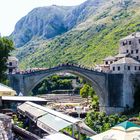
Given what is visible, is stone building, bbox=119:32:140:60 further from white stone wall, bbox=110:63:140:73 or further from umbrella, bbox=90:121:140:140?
Answer: umbrella, bbox=90:121:140:140

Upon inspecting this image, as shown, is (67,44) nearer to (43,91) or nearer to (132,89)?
(43,91)

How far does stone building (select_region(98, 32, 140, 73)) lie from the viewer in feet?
216

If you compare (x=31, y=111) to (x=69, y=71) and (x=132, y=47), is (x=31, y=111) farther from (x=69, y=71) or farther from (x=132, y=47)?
(x=132, y=47)

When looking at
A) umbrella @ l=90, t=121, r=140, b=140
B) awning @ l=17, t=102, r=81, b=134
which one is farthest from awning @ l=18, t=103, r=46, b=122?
umbrella @ l=90, t=121, r=140, b=140

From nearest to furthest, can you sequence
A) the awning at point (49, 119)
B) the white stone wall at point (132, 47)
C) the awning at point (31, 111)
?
the awning at point (49, 119)
the awning at point (31, 111)
the white stone wall at point (132, 47)

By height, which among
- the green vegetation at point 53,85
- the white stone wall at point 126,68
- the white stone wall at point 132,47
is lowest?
the green vegetation at point 53,85

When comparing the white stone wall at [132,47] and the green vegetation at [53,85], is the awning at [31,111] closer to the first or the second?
the white stone wall at [132,47]

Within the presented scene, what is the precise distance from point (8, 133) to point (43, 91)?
309 ft

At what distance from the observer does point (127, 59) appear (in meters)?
66.8

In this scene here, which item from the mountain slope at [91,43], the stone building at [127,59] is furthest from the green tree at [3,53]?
the mountain slope at [91,43]

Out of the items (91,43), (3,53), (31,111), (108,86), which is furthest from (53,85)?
(31,111)

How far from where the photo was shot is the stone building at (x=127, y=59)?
65.9 m

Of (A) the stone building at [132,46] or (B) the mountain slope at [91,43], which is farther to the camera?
(B) the mountain slope at [91,43]

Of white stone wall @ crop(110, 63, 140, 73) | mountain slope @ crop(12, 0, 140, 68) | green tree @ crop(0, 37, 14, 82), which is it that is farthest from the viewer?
mountain slope @ crop(12, 0, 140, 68)
